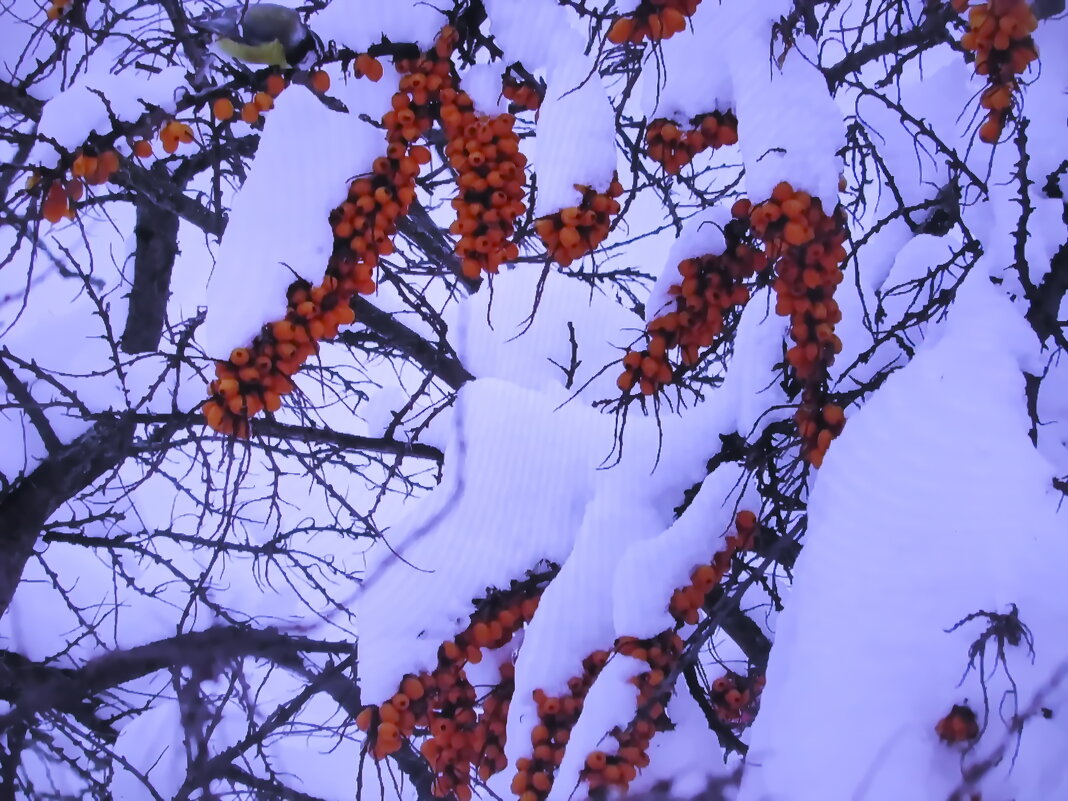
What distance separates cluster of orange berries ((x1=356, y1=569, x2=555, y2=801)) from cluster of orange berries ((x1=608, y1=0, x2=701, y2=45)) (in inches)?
50.2

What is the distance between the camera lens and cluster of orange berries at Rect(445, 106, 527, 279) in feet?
4.58

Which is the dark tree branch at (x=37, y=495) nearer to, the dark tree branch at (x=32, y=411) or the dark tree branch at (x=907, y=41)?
the dark tree branch at (x=32, y=411)

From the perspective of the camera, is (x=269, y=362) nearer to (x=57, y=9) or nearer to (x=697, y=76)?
(x=697, y=76)

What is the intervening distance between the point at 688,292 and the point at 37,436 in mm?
3226

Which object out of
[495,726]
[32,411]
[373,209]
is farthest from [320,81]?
[32,411]

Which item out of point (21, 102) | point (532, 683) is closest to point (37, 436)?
point (21, 102)

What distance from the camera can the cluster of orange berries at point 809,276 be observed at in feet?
4.07

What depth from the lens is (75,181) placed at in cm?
151

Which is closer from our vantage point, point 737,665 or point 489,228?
Answer: point 489,228

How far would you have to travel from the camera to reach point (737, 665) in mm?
3668

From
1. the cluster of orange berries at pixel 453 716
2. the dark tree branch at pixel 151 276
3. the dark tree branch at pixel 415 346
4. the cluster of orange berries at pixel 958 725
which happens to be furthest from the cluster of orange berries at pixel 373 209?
the dark tree branch at pixel 151 276

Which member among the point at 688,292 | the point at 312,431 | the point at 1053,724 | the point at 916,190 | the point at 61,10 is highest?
the point at 61,10

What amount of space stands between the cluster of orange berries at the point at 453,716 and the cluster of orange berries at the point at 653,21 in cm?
128

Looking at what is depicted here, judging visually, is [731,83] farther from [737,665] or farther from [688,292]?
[737,665]
